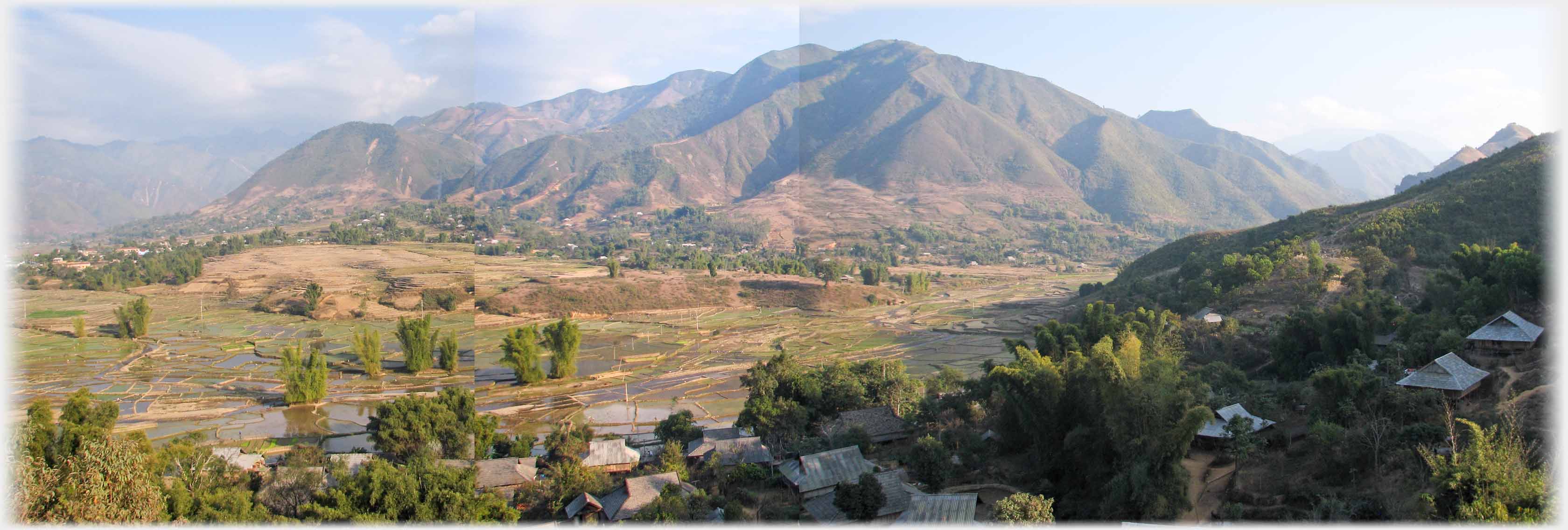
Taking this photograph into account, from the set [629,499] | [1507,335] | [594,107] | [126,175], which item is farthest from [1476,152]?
[594,107]

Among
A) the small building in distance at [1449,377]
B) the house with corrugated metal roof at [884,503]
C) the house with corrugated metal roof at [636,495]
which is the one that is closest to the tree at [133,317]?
the house with corrugated metal roof at [636,495]

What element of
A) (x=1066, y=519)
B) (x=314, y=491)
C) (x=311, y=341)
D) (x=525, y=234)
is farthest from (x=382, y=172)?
(x=525, y=234)

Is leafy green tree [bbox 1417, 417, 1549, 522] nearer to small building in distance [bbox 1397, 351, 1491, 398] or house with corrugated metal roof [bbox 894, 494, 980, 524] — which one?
small building in distance [bbox 1397, 351, 1491, 398]

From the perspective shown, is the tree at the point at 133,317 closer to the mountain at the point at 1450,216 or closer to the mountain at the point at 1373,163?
the mountain at the point at 1450,216

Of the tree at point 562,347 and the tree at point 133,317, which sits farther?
the tree at point 562,347

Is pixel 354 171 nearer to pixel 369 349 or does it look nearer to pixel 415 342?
pixel 369 349

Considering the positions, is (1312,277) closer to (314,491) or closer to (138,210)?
(314,491)
